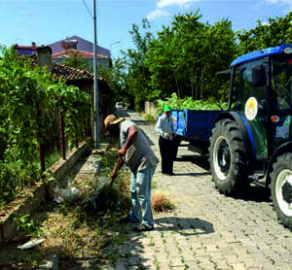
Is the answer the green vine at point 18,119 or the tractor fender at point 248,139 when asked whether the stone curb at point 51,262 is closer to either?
the green vine at point 18,119

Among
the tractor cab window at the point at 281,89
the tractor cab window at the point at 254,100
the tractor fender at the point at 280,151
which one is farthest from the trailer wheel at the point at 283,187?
the tractor cab window at the point at 254,100

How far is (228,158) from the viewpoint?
5.91 m

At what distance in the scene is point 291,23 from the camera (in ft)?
65.7

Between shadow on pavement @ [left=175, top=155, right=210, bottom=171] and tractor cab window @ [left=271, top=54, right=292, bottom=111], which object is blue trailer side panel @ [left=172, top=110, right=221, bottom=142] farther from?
tractor cab window @ [left=271, top=54, right=292, bottom=111]

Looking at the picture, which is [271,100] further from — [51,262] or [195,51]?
[195,51]

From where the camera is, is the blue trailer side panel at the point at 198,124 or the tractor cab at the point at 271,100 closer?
the tractor cab at the point at 271,100

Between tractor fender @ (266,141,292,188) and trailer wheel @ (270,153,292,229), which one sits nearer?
trailer wheel @ (270,153,292,229)

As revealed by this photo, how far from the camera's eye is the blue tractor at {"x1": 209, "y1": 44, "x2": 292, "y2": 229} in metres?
4.43

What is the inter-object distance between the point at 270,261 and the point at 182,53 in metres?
15.2

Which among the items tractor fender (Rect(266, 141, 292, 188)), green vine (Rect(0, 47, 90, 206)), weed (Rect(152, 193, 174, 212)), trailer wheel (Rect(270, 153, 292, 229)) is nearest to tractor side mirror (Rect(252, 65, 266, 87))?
tractor fender (Rect(266, 141, 292, 188))

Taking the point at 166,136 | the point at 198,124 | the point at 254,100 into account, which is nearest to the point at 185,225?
the point at 254,100

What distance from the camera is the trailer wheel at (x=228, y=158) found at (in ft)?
17.7

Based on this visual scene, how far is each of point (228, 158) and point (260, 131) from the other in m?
0.87

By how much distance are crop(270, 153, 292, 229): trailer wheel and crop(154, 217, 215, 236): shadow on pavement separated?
38.3 inches
